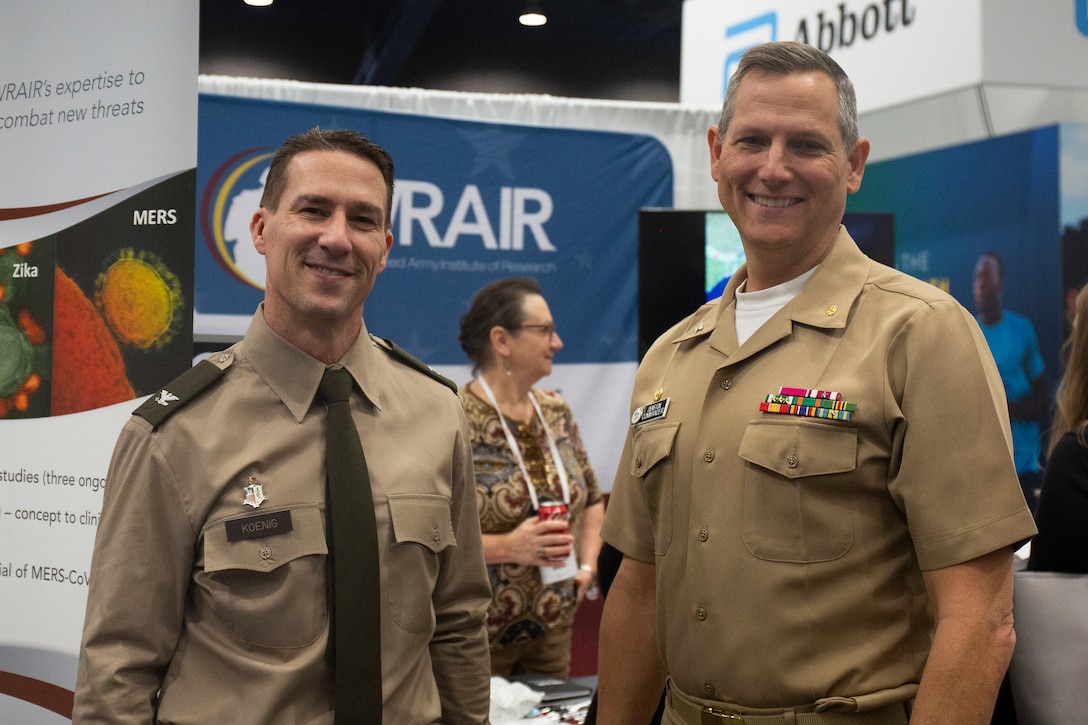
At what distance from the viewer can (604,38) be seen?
1112cm

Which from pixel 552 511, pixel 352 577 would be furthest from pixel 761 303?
pixel 552 511

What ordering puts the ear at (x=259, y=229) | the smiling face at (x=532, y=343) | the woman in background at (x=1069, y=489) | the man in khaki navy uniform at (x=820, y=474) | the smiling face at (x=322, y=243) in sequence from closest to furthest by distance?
the man in khaki navy uniform at (x=820, y=474) < the smiling face at (x=322, y=243) < the ear at (x=259, y=229) < the woman in background at (x=1069, y=489) < the smiling face at (x=532, y=343)

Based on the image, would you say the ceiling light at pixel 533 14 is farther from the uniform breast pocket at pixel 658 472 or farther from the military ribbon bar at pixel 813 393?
the military ribbon bar at pixel 813 393

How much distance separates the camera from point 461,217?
5.43m

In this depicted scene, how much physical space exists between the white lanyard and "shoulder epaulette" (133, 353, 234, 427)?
1.95 meters

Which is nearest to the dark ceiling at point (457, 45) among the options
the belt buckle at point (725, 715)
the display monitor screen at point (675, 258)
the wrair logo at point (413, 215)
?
the wrair logo at point (413, 215)

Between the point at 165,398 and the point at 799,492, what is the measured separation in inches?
41.0

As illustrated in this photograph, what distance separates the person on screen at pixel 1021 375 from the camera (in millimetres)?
4699

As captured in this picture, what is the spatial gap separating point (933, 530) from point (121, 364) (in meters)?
1.79

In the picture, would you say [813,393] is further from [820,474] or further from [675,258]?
[675,258]

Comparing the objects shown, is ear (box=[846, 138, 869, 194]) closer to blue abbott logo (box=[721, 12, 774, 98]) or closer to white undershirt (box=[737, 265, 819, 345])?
white undershirt (box=[737, 265, 819, 345])

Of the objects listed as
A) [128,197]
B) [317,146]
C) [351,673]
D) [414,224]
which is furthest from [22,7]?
[414,224]

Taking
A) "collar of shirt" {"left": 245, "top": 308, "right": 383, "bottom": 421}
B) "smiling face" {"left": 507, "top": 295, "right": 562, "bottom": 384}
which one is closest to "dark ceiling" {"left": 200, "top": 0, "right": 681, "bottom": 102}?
"smiling face" {"left": 507, "top": 295, "right": 562, "bottom": 384}

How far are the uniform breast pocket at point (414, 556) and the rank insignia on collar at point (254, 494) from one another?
0.22 meters
